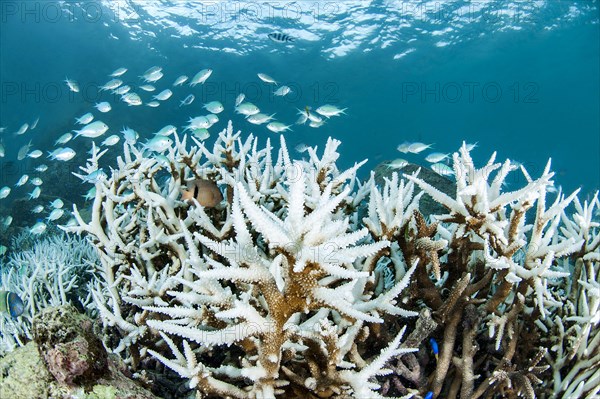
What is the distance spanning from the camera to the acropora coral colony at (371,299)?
65.6 inches

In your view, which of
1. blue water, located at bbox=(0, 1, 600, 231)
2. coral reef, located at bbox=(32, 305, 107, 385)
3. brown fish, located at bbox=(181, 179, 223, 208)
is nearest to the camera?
coral reef, located at bbox=(32, 305, 107, 385)

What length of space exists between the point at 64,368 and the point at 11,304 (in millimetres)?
2014

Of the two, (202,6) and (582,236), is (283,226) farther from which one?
(202,6)

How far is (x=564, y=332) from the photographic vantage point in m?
2.59

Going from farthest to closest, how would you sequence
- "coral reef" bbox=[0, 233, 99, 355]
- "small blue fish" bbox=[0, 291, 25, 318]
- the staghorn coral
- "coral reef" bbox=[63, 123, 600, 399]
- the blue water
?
the blue water → "coral reef" bbox=[0, 233, 99, 355] → "small blue fish" bbox=[0, 291, 25, 318] → "coral reef" bbox=[63, 123, 600, 399] → the staghorn coral

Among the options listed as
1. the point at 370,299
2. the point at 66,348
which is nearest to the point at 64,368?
the point at 66,348

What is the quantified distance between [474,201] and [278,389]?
1.60 m

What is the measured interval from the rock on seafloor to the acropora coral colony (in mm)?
320

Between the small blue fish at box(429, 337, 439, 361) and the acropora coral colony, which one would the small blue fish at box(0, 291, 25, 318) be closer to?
the acropora coral colony

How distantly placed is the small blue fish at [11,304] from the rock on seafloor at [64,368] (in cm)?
150

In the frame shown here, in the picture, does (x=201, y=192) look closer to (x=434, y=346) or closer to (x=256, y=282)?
(x=256, y=282)

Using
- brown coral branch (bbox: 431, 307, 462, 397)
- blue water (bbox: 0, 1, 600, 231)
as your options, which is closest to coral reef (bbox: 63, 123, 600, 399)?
brown coral branch (bbox: 431, 307, 462, 397)

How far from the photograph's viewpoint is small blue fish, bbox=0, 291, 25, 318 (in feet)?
10.8

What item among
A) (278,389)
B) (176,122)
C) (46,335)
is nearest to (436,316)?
(278,389)
